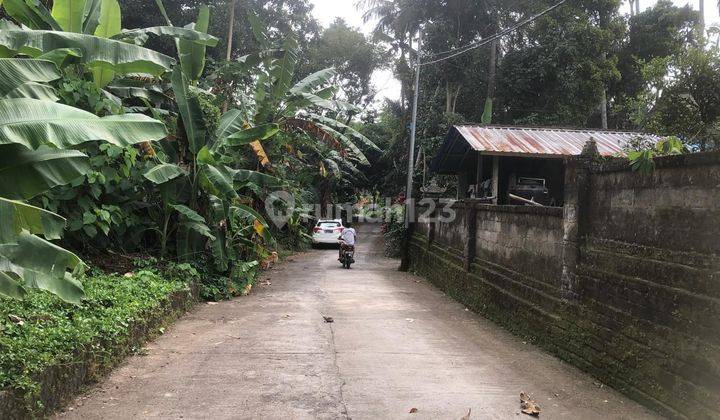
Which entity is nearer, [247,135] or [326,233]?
[247,135]

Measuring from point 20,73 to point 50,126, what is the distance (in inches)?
22.3

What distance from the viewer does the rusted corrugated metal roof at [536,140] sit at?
12.2 m

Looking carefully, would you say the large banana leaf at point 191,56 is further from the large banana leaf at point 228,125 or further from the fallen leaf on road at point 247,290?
the fallen leaf on road at point 247,290

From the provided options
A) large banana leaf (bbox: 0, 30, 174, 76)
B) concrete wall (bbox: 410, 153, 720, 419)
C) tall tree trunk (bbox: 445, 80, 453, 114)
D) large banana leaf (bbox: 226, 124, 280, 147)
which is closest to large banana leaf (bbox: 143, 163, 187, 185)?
large banana leaf (bbox: 226, 124, 280, 147)

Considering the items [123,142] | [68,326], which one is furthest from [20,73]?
[68,326]

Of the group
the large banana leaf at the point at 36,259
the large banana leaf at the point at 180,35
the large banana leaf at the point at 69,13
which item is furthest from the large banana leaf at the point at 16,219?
the large banana leaf at the point at 180,35

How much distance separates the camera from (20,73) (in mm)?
3988

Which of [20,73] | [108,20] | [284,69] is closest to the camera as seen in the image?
[20,73]

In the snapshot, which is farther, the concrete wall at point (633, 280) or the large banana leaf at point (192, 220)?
the large banana leaf at point (192, 220)

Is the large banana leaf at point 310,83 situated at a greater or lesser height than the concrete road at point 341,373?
greater

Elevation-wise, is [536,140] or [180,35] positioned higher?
[180,35]

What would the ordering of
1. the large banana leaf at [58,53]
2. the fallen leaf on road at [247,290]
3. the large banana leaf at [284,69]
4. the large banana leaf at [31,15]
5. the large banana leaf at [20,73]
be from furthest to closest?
1. the large banana leaf at [284,69]
2. the fallen leaf on road at [247,290]
3. the large banana leaf at [31,15]
4. the large banana leaf at [58,53]
5. the large banana leaf at [20,73]

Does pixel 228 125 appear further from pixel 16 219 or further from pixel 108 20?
pixel 16 219

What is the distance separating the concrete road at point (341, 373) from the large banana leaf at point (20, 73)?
246 cm
